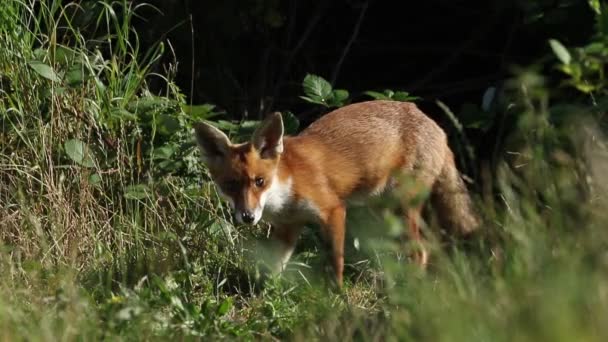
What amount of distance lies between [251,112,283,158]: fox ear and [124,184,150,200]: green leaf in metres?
0.73

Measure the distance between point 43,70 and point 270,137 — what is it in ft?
4.72

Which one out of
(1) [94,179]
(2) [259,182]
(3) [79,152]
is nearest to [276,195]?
(2) [259,182]

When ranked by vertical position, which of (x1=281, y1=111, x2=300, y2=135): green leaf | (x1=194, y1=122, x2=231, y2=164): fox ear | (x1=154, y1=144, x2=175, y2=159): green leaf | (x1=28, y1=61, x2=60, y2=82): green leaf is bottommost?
(x1=154, y1=144, x2=175, y2=159): green leaf

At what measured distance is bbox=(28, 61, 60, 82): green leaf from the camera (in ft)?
21.1

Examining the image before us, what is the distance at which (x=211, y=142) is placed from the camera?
6062mm

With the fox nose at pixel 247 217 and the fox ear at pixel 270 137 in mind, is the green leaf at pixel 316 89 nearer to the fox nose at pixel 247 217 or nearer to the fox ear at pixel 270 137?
the fox ear at pixel 270 137

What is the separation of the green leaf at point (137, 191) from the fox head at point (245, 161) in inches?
16.6

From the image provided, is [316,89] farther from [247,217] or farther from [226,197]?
[247,217]

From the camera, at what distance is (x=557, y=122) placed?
19.0 ft

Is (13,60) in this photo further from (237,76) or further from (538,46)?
(538,46)

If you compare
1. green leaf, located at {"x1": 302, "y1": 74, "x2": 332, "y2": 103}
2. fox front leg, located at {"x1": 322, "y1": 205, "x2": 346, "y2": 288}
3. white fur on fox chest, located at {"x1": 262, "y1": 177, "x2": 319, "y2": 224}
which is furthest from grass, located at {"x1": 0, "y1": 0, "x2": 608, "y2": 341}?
green leaf, located at {"x1": 302, "y1": 74, "x2": 332, "y2": 103}

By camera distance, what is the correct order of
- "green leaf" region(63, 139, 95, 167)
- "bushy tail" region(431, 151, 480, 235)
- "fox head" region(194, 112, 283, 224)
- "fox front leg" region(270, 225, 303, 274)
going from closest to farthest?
1. "fox head" region(194, 112, 283, 224)
2. "fox front leg" region(270, 225, 303, 274)
3. "bushy tail" region(431, 151, 480, 235)
4. "green leaf" region(63, 139, 95, 167)

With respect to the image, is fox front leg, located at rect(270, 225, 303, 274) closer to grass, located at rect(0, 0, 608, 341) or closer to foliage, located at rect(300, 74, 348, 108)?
grass, located at rect(0, 0, 608, 341)

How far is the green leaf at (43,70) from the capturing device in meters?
6.43
